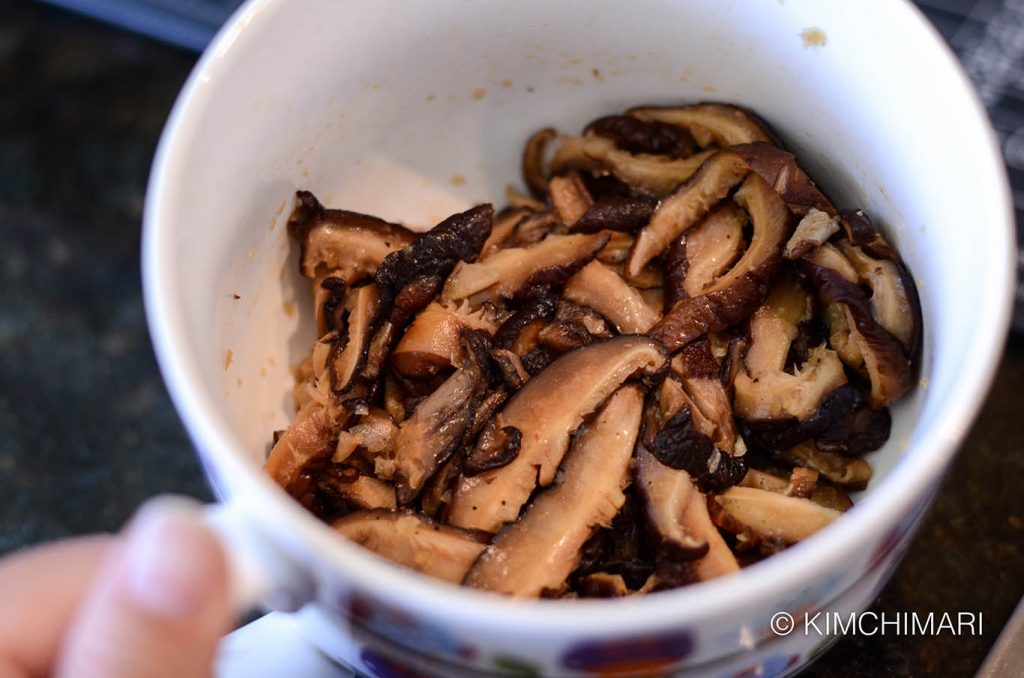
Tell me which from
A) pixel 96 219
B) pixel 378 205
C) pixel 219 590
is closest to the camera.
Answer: pixel 219 590

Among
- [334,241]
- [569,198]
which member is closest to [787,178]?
[569,198]

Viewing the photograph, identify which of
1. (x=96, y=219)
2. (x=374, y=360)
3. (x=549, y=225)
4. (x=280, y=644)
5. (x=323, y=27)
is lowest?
(x=96, y=219)

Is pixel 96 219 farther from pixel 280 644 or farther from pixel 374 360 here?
pixel 280 644

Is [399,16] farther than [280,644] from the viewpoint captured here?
Yes

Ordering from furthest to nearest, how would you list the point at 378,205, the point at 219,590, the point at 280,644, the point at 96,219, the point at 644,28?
the point at 96,219 < the point at 378,205 < the point at 644,28 < the point at 280,644 < the point at 219,590

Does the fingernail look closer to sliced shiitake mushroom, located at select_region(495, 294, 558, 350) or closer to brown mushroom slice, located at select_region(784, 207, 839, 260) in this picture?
sliced shiitake mushroom, located at select_region(495, 294, 558, 350)

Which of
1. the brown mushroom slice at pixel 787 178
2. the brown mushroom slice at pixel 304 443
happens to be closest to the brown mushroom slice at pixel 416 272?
the brown mushroom slice at pixel 304 443

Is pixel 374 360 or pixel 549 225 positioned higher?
pixel 549 225

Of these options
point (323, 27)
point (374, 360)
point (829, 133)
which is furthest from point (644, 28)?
point (374, 360)

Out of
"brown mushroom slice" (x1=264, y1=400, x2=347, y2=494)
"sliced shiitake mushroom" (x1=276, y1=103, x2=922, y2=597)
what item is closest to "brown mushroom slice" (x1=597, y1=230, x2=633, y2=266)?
"sliced shiitake mushroom" (x1=276, y1=103, x2=922, y2=597)
